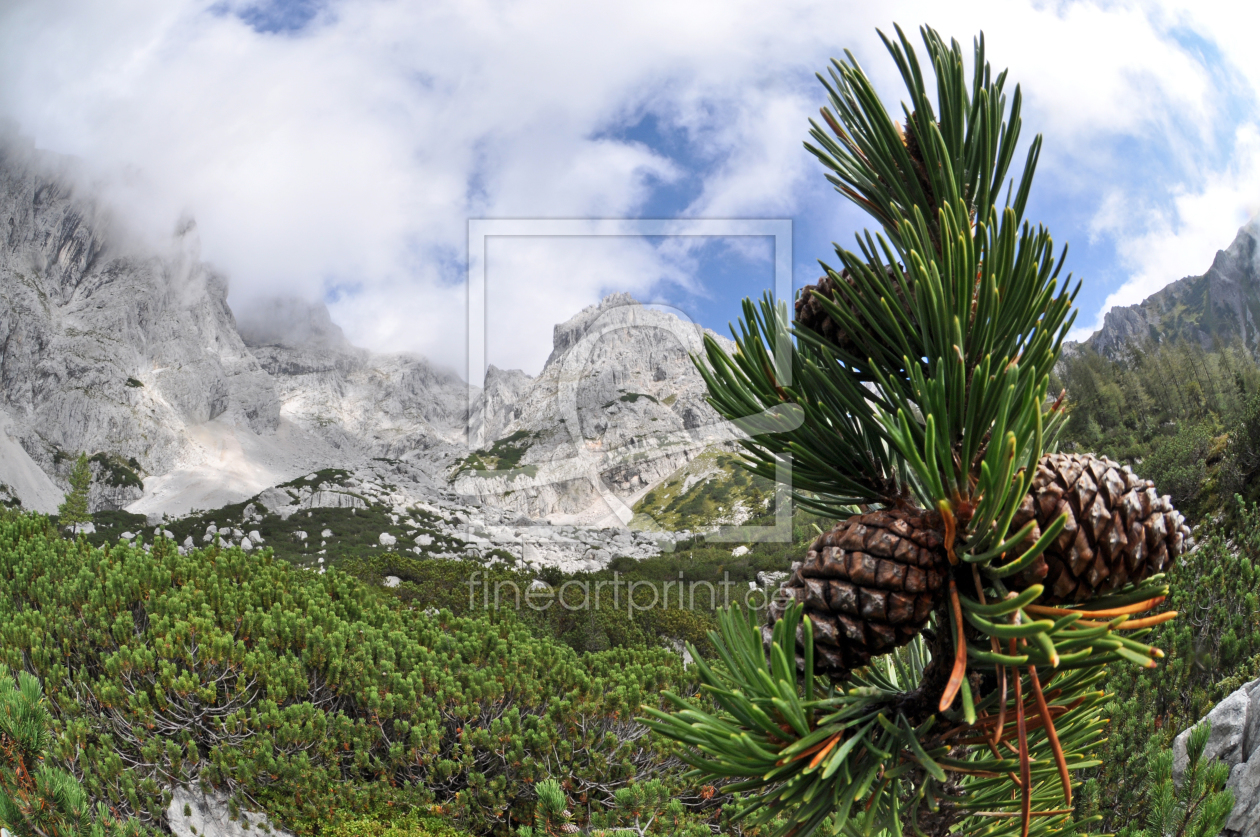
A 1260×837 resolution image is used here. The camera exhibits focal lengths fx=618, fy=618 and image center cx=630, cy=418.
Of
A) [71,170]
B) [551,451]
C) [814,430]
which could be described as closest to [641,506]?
[551,451]

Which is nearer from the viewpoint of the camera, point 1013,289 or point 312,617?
point 1013,289

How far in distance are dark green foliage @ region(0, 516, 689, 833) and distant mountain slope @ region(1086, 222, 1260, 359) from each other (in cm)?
7976

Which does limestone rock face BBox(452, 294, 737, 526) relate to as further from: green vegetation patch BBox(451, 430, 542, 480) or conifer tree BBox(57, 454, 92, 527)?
conifer tree BBox(57, 454, 92, 527)

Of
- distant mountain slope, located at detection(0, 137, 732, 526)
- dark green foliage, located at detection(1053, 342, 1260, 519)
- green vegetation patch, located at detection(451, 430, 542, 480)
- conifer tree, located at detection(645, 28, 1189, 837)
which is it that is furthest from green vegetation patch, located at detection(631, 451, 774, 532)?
conifer tree, located at detection(645, 28, 1189, 837)

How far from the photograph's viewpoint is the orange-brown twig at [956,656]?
1.51ft

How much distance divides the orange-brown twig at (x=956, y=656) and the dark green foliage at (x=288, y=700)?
3.05 m

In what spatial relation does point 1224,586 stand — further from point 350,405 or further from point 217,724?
point 350,405

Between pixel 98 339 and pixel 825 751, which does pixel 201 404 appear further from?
pixel 825 751

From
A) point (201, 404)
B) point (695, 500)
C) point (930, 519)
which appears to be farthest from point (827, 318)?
point (201, 404)

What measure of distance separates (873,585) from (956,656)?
0.08 metres

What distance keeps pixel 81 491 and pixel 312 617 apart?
2479cm

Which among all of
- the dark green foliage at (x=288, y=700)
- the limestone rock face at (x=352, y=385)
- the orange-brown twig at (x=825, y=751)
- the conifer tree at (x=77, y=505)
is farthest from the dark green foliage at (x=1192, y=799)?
the limestone rock face at (x=352, y=385)

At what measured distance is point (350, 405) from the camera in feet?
203

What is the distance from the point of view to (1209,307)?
71.0 m
